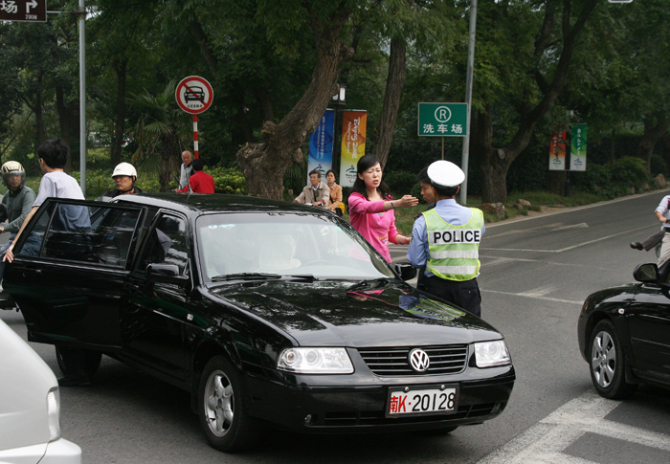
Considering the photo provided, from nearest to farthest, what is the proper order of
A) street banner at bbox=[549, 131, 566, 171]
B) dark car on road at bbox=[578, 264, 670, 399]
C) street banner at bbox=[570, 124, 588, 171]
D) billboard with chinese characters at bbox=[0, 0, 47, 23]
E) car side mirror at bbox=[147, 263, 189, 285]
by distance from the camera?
car side mirror at bbox=[147, 263, 189, 285], dark car on road at bbox=[578, 264, 670, 399], billboard with chinese characters at bbox=[0, 0, 47, 23], street banner at bbox=[570, 124, 588, 171], street banner at bbox=[549, 131, 566, 171]

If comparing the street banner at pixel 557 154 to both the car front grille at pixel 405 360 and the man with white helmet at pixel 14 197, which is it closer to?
the man with white helmet at pixel 14 197

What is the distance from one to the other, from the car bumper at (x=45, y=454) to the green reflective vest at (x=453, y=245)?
3179 mm

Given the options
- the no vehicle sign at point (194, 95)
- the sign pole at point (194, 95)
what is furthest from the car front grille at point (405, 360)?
the no vehicle sign at point (194, 95)

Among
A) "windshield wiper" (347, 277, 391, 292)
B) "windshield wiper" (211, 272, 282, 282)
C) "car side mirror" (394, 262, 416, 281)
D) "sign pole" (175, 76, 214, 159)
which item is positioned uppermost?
"sign pole" (175, 76, 214, 159)

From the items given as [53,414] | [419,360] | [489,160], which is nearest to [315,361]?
[419,360]

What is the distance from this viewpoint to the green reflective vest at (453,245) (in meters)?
5.39

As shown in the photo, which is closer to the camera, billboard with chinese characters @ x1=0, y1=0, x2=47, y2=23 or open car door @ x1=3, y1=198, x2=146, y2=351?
open car door @ x1=3, y1=198, x2=146, y2=351

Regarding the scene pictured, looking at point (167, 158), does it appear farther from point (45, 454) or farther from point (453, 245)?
point (45, 454)

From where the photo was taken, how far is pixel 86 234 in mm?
6051

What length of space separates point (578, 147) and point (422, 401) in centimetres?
3020

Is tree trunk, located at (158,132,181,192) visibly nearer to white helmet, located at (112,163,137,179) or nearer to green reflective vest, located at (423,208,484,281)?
white helmet, located at (112,163,137,179)

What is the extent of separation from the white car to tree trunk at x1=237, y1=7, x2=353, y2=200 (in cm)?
1388

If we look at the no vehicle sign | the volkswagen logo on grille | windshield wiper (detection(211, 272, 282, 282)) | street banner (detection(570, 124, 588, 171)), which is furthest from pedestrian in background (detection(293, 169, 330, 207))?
street banner (detection(570, 124, 588, 171))

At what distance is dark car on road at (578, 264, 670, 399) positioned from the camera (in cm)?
559
